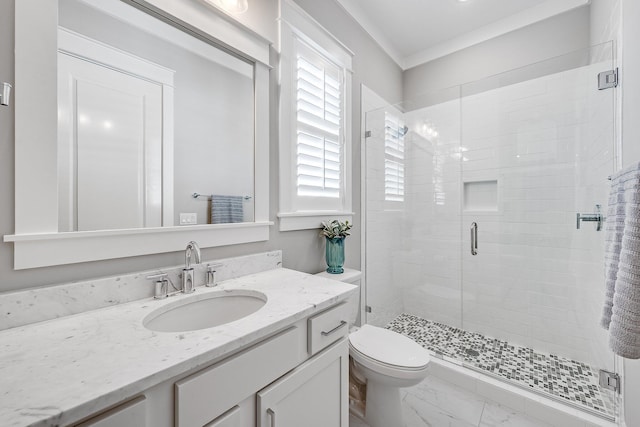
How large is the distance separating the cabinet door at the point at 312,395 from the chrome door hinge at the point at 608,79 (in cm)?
208

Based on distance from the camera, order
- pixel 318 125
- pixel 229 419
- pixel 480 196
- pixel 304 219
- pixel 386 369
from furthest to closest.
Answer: pixel 480 196 → pixel 318 125 → pixel 304 219 → pixel 386 369 → pixel 229 419

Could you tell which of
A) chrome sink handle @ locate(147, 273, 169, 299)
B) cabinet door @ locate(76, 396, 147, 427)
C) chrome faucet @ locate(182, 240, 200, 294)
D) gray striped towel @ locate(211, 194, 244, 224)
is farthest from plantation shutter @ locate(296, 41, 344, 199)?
cabinet door @ locate(76, 396, 147, 427)

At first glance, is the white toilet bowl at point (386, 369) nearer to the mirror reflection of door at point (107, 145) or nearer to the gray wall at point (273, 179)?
the gray wall at point (273, 179)

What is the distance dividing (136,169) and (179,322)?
1.98ft

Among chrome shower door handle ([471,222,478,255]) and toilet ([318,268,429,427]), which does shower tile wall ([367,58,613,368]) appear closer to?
Result: chrome shower door handle ([471,222,478,255])

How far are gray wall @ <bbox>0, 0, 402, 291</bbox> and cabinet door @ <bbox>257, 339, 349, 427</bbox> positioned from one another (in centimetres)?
64

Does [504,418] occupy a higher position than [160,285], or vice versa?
[160,285]

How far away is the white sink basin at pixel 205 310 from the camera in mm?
940

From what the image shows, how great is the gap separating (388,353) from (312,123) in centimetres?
141

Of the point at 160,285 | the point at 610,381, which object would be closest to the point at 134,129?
the point at 160,285

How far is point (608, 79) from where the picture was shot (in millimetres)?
1579

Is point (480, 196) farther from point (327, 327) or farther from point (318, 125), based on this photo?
point (327, 327)

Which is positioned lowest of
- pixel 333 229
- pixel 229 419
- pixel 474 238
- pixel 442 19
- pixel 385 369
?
pixel 385 369

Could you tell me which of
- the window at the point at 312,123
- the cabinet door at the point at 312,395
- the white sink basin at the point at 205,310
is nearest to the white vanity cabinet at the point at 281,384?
the cabinet door at the point at 312,395
